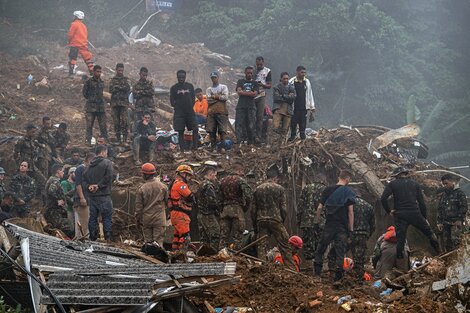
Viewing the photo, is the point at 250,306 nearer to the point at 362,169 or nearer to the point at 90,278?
the point at 90,278

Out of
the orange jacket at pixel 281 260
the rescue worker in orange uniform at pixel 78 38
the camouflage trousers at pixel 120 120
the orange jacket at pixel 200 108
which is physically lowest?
the orange jacket at pixel 281 260

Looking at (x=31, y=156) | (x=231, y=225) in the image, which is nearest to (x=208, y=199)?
(x=231, y=225)

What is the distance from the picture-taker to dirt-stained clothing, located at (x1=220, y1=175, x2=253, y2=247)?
12539mm

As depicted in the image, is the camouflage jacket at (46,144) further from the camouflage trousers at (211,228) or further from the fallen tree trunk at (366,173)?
the fallen tree trunk at (366,173)

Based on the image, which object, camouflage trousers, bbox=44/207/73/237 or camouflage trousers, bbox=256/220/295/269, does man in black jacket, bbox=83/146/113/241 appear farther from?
camouflage trousers, bbox=256/220/295/269

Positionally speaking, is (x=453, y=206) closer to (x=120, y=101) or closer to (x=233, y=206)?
(x=233, y=206)

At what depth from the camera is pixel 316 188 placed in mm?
12742

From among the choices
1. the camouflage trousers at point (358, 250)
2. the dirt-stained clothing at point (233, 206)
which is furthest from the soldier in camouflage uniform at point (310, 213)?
the dirt-stained clothing at point (233, 206)

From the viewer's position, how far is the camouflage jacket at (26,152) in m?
15.9

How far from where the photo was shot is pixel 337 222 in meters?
11.9

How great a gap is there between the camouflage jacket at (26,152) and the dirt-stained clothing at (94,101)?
6.22 feet

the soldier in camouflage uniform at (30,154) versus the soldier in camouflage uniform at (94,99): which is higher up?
the soldier in camouflage uniform at (94,99)

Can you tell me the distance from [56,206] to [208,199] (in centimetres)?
331

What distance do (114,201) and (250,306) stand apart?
24.1ft
